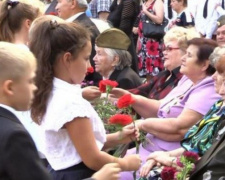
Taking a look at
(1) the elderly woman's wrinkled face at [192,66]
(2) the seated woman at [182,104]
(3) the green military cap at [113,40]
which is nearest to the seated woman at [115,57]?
(3) the green military cap at [113,40]

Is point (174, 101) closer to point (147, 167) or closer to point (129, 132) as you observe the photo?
point (147, 167)

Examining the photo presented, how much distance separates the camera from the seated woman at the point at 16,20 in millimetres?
4973

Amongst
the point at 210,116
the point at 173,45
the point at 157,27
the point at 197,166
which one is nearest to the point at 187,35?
the point at 173,45

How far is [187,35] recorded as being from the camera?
18.0ft

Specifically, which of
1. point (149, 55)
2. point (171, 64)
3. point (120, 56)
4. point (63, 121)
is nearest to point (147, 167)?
point (63, 121)

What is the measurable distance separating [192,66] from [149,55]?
4191 mm

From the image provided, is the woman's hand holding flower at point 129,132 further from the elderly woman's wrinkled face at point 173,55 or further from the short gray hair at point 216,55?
the elderly woman's wrinkled face at point 173,55

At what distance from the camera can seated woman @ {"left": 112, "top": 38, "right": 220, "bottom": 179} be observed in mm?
4676

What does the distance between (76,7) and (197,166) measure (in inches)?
135

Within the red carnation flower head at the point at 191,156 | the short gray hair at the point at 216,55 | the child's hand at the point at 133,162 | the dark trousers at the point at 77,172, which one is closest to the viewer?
the child's hand at the point at 133,162

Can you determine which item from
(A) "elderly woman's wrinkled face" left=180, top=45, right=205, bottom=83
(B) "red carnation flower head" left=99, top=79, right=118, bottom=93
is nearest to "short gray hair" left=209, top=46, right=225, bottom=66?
(A) "elderly woman's wrinkled face" left=180, top=45, right=205, bottom=83

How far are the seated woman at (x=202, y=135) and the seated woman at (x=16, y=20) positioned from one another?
1328 millimetres

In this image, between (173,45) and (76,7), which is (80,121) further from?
(76,7)

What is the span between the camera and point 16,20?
5035mm
